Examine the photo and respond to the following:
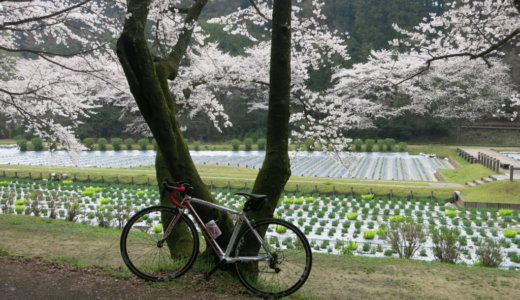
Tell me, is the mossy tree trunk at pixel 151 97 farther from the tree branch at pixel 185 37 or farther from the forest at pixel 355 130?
the forest at pixel 355 130

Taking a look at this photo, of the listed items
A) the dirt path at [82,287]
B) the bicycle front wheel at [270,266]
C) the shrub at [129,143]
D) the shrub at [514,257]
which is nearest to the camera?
the dirt path at [82,287]

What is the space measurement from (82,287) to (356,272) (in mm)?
3508

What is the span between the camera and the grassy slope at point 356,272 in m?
4.27

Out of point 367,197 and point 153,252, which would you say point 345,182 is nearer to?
point 367,197

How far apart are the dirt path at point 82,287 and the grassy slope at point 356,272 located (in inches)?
11.0

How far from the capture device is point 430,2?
3491 centimetres

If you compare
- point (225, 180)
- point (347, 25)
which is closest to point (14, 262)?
point (225, 180)

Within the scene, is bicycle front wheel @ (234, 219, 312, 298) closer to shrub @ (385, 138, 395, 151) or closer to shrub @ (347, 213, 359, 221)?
shrub @ (347, 213, 359, 221)

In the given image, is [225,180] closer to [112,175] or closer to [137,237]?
[112,175]

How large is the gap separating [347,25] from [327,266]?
112 feet

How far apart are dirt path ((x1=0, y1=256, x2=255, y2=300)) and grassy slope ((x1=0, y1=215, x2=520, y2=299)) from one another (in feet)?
0.92

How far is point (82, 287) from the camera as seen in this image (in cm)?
266

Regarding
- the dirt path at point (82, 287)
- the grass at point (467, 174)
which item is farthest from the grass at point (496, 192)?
the dirt path at point (82, 287)

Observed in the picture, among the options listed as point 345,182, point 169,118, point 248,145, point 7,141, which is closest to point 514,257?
point 169,118
